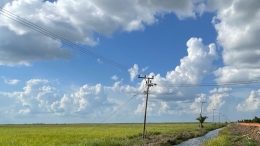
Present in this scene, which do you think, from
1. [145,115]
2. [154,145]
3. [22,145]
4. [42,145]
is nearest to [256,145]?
[154,145]

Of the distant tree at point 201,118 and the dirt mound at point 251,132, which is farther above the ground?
the distant tree at point 201,118

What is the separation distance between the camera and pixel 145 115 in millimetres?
37750

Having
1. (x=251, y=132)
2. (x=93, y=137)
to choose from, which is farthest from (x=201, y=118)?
(x=93, y=137)

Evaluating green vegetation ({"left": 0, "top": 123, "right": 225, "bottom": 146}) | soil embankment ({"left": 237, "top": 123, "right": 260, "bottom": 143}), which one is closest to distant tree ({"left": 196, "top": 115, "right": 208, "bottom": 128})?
green vegetation ({"left": 0, "top": 123, "right": 225, "bottom": 146})

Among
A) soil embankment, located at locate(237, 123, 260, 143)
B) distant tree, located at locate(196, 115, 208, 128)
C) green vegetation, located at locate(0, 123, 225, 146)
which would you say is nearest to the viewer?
green vegetation, located at locate(0, 123, 225, 146)

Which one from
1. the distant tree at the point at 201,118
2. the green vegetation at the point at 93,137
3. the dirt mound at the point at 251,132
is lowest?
the green vegetation at the point at 93,137

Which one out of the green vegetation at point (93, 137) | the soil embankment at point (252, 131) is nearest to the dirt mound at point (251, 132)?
the soil embankment at point (252, 131)

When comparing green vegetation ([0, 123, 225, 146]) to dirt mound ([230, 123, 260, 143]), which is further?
dirt mound ([230, 123, 260, 143])

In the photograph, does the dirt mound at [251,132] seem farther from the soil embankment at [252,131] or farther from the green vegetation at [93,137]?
the green vegetation at [93,137]

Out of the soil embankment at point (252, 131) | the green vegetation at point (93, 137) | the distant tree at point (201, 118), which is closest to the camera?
the green vegetation at point (93, 137)

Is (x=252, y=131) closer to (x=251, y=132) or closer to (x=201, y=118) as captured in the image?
(x=251, y=132)

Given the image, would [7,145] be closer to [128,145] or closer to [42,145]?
[42,145]

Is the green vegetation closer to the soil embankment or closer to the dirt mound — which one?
the dirt mound

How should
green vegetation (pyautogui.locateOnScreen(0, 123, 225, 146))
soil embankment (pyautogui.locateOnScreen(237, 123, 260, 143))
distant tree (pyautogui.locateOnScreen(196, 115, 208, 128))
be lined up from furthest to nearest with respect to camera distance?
distant tree (pyautogui.locateOnScreen(196, 115, 208, 128)) → soil embankment (pyautogui.locateOnScreen(237, 123, 260, 143)) → green vegetation (pyautogui.locateOnScreen(0, 123, 225, 146))
